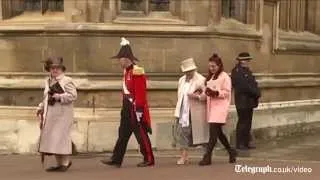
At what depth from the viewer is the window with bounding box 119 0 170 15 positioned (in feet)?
41.7

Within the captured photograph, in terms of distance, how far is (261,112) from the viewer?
1414 cm

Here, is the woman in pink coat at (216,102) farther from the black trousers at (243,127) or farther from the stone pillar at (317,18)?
the stone pillar at (317,18)

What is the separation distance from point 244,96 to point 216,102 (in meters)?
2.22

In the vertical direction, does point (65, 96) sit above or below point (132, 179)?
above

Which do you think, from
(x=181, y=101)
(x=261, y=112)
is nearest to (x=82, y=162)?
(x=181, y=101)

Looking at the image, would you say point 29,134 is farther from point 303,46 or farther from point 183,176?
point 303,46

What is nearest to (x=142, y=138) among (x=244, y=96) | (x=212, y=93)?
(x=212, y=93)

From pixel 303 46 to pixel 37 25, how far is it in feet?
22.0

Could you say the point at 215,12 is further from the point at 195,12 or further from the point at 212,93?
the point at 212,93

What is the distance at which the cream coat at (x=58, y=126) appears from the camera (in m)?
9.77

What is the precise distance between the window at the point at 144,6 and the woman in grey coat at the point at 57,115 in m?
3.01

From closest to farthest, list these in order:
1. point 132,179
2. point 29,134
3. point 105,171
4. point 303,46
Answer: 1. point 132,179
2. point 105,171
3. point 29,134
4. point 303,46

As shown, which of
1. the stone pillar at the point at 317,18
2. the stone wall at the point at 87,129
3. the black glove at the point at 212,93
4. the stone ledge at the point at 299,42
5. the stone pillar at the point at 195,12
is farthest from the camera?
the stone pillar at the point at 317,18

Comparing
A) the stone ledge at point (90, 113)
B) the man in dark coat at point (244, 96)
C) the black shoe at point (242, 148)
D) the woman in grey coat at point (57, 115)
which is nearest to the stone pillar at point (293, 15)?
the man in dark coat at point (244, 96)
